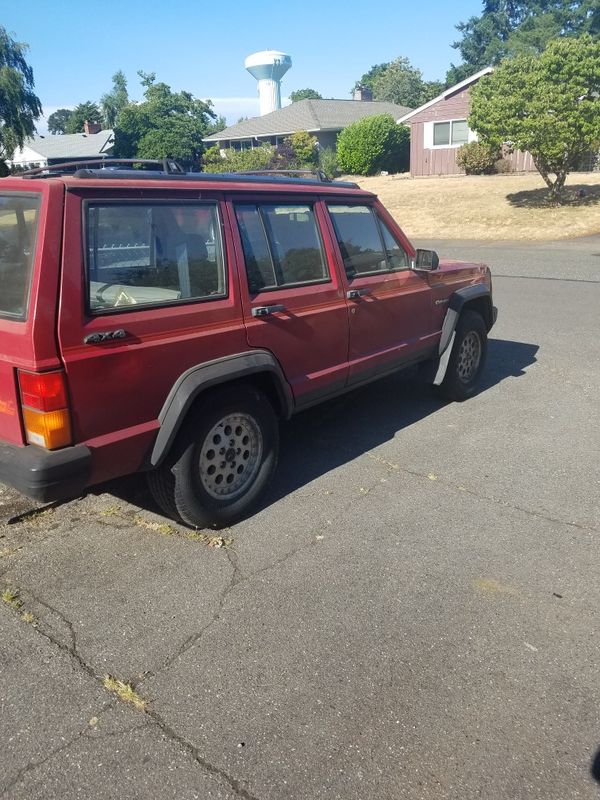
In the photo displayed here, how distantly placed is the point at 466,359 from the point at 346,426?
54.3 inches

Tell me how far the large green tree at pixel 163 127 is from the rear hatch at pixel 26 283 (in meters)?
51.1

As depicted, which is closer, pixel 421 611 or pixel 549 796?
pixel 549 796

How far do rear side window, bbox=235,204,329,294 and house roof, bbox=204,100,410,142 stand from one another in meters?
47.9

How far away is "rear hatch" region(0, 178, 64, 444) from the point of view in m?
2.90

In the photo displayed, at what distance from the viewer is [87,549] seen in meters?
3.65

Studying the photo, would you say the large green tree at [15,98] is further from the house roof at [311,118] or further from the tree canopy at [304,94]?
the tree canopy at [304,94]

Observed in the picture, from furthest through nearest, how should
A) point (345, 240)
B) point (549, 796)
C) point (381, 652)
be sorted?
1. point (345, 240)
2. point (381, 652)
3. point (549, 796)

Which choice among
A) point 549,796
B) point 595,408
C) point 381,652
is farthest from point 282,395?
point 595,408

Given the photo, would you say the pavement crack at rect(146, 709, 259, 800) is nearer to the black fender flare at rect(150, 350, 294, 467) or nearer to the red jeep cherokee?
the red jeep cherokee

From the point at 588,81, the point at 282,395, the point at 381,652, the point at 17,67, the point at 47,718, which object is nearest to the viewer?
the point at 47,718

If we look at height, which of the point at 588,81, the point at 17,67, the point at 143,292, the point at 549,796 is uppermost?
the point at 17,67

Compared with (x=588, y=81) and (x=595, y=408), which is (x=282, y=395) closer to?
(x=595, y=408)

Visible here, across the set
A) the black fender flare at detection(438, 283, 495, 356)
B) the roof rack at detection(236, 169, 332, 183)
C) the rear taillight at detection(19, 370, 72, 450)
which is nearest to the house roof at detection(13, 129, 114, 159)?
the roof rack at detection(236, 169, 332, 183)

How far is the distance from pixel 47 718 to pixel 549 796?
71.6 inches
